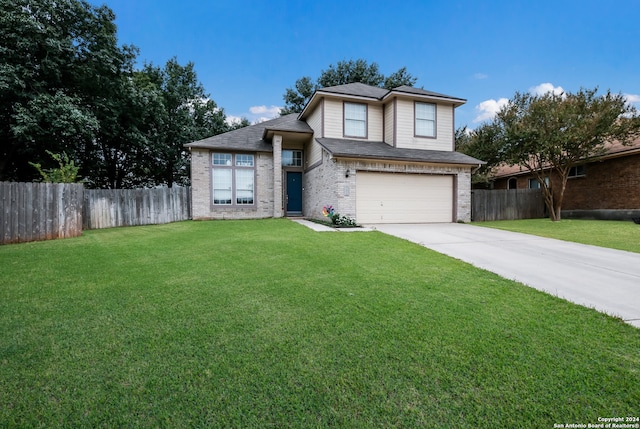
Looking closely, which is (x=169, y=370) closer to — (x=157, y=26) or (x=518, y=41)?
(x=518, y=41)

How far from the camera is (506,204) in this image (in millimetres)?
15008

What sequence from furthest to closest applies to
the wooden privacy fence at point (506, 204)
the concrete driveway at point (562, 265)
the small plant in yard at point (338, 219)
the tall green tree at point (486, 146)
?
the tall green tree at point (486, 146) < the wooden privacy fence at point (506, 204) < the small plant in yard at point (338, 219) < the concrete driveway at point (562, 265)

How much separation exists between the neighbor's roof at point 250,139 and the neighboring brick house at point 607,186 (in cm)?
1338

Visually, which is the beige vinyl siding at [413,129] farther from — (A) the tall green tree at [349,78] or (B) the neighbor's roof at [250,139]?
(A) the tall green tree at [349,78]

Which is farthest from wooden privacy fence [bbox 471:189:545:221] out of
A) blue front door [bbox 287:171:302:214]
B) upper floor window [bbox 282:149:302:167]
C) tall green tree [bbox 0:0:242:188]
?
tall green tree [bbox 0:0:242:188]

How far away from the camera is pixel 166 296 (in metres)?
3.50

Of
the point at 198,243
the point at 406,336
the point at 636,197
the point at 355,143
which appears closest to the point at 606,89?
the point at 636,197

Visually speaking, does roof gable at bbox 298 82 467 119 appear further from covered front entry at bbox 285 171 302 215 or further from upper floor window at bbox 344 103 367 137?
covered front entry at bbox 285 171 302 215

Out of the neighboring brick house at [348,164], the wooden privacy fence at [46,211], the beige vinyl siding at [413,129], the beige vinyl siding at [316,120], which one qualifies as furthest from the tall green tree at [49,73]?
the beige vinyl siding at [413,129]

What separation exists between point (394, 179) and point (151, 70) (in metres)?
19.2

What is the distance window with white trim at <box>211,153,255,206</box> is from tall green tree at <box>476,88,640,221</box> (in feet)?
41.0

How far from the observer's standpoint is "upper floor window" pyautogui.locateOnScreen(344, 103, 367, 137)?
1293 cm

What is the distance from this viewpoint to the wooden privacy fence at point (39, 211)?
750cm

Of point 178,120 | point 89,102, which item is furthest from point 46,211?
point 178,120
